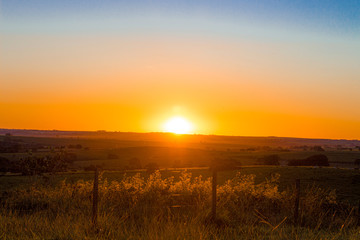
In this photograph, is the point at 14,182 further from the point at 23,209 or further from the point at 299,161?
the point at 299,161

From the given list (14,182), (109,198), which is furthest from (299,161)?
(109,198)

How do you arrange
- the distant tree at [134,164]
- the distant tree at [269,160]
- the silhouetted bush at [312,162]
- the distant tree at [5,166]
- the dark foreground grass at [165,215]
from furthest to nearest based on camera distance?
1. the distant tree at [269,160]
2. the silhouetted bush at [312,162]
3. the distant tree at [134,164]
4. the distant tree at [5,166]
5. the dark foreground grass at [165,215]

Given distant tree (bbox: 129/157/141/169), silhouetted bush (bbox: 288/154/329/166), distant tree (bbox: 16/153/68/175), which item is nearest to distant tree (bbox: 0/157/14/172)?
distant tree (bbox: 129/157/141/169)

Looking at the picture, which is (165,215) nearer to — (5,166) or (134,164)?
(5,166)

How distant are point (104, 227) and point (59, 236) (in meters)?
1.16

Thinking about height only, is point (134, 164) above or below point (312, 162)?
below

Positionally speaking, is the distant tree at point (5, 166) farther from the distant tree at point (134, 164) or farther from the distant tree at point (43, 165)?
the distant tree at point (43, 165)

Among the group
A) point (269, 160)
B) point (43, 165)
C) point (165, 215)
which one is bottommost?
point (269, 160)

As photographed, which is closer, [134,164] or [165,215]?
[165,215]

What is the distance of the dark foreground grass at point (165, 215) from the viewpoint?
816 centimetres

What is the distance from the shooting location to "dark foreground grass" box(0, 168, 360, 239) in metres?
8.16

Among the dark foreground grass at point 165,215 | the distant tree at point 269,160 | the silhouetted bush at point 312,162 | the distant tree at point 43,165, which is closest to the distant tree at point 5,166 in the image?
the distant tree at point 43,165

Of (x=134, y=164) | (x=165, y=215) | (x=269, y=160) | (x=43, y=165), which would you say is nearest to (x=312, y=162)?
(x=269, y=160)

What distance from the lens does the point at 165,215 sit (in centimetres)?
1105
